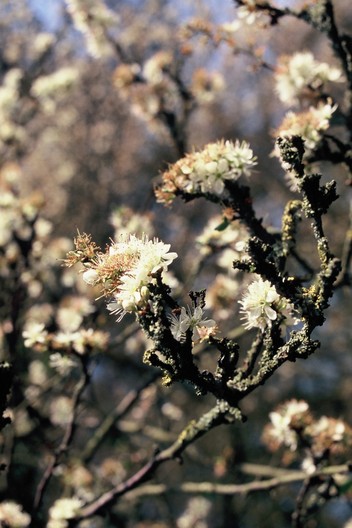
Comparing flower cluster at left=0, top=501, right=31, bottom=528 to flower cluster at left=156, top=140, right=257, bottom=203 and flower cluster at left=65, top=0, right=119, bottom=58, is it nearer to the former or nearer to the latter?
flower cluster at left=156, top=140, right=257, bottom=203

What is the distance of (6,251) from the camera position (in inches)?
204

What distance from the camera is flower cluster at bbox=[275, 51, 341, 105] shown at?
3805mm

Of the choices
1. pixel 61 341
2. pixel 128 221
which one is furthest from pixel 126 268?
pixel 128 221

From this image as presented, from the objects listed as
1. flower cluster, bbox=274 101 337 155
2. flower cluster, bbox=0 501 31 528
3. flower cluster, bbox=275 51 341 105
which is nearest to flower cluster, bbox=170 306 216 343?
flower cluster, bbox=274 101 337 155

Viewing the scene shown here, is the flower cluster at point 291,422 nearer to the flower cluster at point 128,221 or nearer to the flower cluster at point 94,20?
the flower cluster at point 128,221

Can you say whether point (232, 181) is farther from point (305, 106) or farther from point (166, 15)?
point (166, 15)

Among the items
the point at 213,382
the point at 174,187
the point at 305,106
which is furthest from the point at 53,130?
the point at 213,382

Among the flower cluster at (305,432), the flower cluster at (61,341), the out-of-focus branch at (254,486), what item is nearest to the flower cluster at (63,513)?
the out-of-focus branch at (254,486)

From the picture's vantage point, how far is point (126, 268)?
2.11 meters

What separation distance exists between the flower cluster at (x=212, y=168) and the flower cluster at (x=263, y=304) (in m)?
0.75

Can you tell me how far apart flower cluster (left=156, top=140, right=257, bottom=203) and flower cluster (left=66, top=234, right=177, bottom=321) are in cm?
70

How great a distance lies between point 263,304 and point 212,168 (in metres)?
0.90

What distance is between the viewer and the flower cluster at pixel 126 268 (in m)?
2.02

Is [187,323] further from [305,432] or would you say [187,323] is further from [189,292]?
[305,432]
